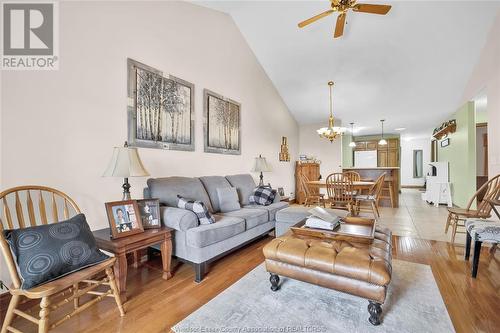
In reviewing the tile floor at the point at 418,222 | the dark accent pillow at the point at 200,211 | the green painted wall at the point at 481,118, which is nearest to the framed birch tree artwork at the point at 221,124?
the dark accent pillow at the point at 200,211

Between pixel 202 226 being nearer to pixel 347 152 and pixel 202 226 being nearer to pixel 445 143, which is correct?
pixel 445 143

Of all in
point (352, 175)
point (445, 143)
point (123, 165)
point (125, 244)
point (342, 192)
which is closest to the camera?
point (125, 244)

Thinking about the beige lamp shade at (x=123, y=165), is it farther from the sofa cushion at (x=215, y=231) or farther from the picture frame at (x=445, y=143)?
the picture frame at (x=445, y=143)

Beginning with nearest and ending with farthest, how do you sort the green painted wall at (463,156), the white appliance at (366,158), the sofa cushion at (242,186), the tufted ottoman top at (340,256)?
the tufted ottoman top at (340,256) < the sofa cushion at (242,186) < the green painted wall at (463,156) < the white appliance at (366,158)

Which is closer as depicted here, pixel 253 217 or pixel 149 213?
pixel 149 213

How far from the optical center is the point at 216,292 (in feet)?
5.94

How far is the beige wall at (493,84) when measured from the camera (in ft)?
10.6

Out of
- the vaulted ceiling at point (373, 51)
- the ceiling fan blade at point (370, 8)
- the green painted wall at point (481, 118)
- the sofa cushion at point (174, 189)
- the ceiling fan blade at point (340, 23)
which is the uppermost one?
the vaulted ceiling at point (373, 51)

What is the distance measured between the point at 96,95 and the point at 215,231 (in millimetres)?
1728

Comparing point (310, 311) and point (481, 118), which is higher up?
point (481, 118)

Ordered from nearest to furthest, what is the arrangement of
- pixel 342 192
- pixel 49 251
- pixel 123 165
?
pixel 49 251
pixel 123 165
pixel 342 192

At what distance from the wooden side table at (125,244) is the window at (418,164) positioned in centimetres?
1216

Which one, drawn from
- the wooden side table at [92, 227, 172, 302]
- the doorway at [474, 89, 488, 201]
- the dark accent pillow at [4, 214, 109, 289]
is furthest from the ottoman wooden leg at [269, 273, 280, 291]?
the doorway at [474, 89, 488, 201]

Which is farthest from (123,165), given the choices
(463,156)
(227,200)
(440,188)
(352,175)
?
(440,188)
